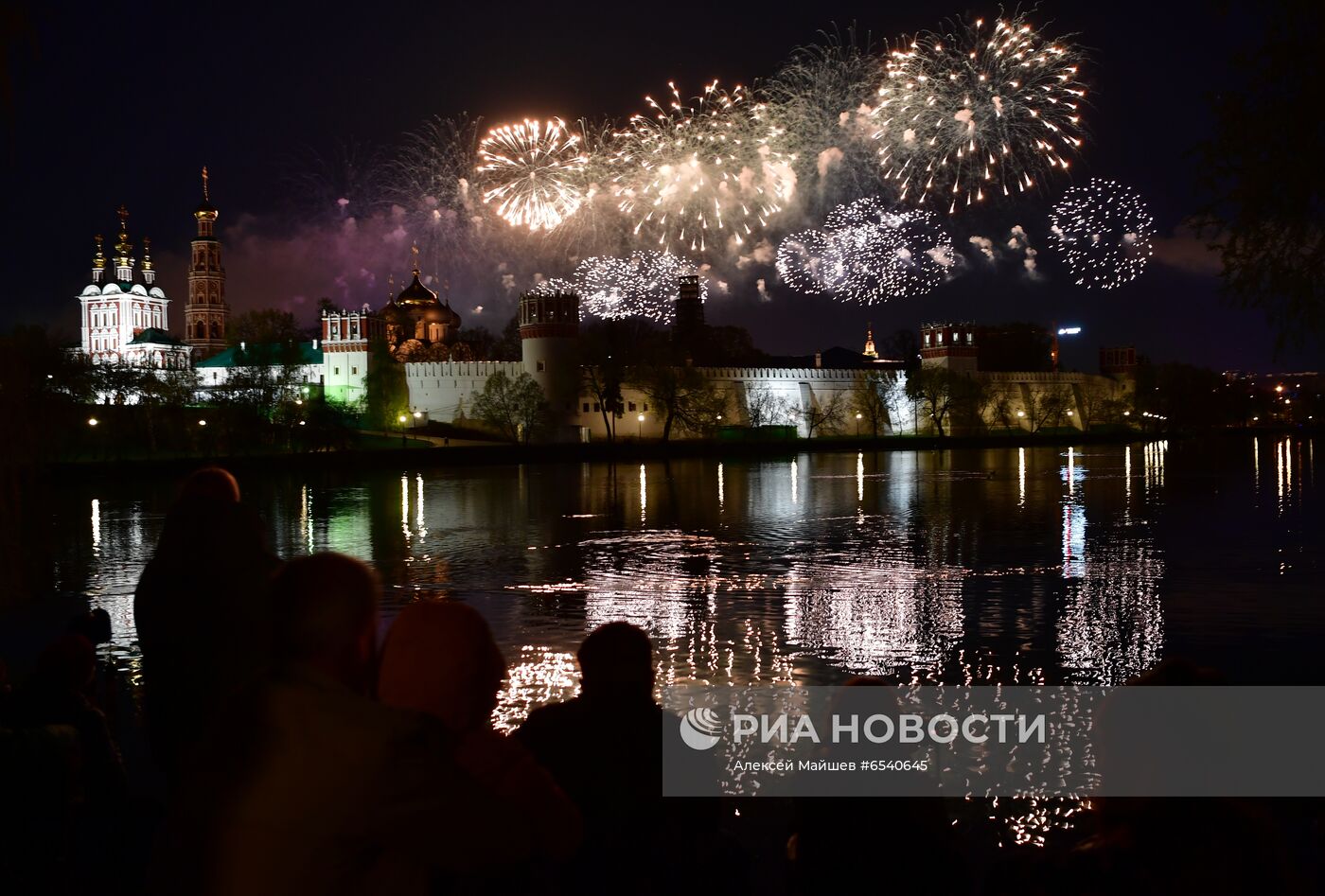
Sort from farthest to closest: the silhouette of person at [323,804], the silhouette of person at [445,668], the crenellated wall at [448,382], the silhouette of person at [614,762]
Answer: the crenellated wall at [448,382]
the silhouette of person at [614,762]
the silhouette of person at [445,668]
the silhouette of person at [323,804]

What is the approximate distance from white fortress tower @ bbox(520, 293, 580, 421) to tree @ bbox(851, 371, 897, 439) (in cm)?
1805

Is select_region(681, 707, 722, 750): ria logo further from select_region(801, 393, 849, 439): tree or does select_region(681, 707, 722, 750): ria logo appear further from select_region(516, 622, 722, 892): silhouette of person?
select_region(801, 393, 849, 439): tree

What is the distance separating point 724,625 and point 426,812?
7.47 metres

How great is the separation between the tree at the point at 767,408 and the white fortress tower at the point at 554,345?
A: 10.4m

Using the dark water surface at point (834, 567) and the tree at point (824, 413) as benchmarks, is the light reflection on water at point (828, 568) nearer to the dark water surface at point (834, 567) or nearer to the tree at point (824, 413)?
the dark water surface at point (834, 567)

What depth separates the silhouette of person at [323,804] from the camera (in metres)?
1.77

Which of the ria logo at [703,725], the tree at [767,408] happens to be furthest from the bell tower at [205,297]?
the ria logo at [703,725]

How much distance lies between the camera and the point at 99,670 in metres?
7.37

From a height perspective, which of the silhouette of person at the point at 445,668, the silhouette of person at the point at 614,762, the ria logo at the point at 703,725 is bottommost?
the ria logo at the point at 703,725

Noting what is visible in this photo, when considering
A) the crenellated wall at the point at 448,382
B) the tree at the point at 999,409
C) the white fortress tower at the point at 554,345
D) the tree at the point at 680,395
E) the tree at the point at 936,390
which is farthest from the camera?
the tree at the point at 999,409

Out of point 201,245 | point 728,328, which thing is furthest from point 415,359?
point 728,328

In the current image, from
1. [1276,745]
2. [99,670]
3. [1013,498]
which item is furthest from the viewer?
[1013,498]

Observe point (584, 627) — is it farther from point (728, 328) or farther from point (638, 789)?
point (728, 328)

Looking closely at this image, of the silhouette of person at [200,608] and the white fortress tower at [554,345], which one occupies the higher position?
the white fortress tower at [554,345]
